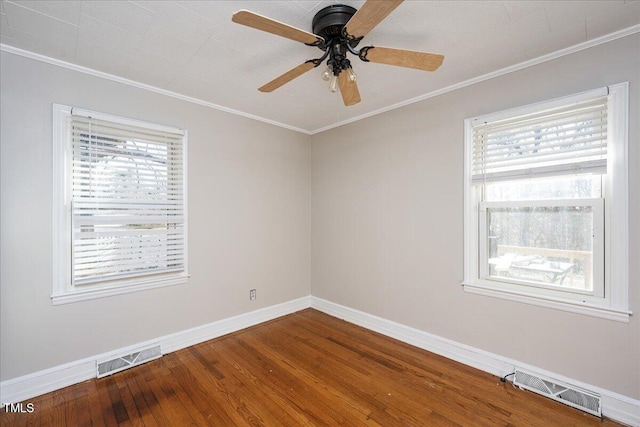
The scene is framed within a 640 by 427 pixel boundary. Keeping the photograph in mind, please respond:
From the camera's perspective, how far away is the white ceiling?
1638 millimetres

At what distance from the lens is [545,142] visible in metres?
2.19

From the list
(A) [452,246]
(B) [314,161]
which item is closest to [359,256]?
(A) [452,246]

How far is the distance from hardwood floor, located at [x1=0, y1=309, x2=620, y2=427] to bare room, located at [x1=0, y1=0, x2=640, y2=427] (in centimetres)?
2

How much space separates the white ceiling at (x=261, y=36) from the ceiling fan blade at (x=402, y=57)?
27cm

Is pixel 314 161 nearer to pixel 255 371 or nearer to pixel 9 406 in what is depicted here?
pixel 255 371

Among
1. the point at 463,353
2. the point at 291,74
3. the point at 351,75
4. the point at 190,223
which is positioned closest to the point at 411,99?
the point at 351,75

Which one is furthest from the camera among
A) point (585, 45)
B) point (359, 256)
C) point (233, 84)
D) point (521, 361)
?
point (359, 256)

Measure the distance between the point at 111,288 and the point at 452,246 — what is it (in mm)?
3111

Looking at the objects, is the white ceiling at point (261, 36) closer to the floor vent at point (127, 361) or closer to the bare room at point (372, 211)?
the bare room at point (372, 211)

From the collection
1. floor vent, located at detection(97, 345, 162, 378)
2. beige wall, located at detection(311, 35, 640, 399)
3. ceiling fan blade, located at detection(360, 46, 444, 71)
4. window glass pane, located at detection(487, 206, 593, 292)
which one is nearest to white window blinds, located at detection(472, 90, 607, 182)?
beige wall, located at detection(311, 35, 640, 399)

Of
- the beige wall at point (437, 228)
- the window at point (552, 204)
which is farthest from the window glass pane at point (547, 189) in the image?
the beige wall at point (437, 228)

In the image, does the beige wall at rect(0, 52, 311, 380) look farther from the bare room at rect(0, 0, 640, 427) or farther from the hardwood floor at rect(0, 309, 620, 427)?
the hardwood floor at rect(0, 309, 620, 427)

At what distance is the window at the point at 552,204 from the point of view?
1903 millimetres

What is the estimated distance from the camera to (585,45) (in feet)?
6.48
